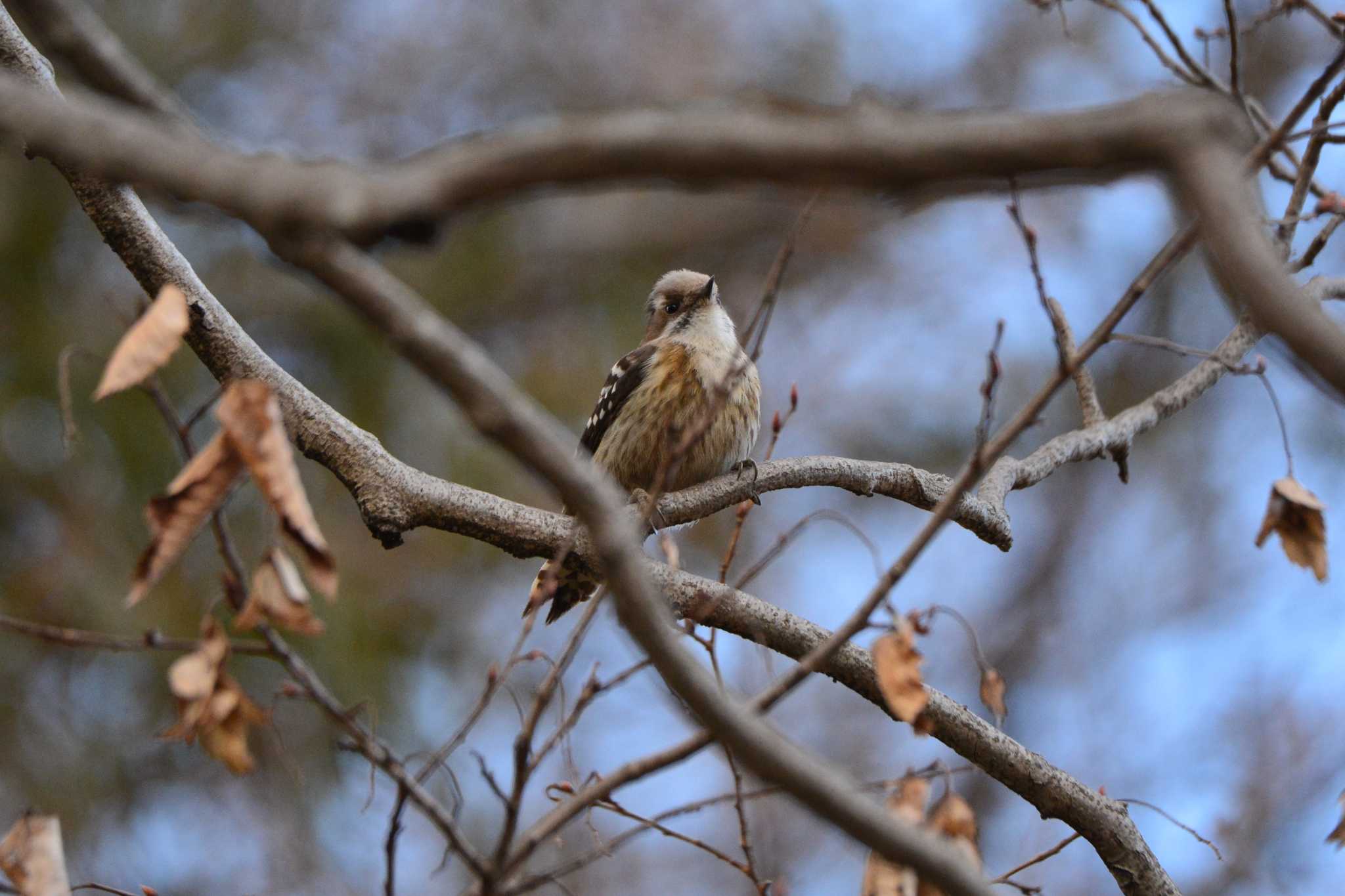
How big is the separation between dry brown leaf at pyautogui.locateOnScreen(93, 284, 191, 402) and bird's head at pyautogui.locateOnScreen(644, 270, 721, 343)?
3.68m

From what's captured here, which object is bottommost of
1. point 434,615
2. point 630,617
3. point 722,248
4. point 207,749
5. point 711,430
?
point 207,749

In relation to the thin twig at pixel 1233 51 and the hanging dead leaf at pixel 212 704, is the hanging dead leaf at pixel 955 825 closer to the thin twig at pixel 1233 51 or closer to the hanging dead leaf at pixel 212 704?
the hanging dead leaf at pixel 212 704

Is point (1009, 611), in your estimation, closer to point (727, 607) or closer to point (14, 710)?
point (14, 710)

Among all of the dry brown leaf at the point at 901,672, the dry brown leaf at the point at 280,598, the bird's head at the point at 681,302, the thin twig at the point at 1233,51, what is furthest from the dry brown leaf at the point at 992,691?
the bird's head at the point at 681,302

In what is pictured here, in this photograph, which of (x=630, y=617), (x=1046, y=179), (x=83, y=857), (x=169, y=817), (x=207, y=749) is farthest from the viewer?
(x=169, y=817)

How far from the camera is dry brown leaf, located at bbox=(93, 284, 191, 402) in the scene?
203 centimetres

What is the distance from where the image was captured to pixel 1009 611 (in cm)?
1240

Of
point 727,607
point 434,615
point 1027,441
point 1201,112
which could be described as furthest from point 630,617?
point 1027,441

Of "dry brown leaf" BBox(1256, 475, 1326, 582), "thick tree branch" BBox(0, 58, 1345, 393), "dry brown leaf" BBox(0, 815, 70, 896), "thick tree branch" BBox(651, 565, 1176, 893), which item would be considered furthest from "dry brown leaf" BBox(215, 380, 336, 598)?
"dry brown leaf" BBox(1256, 475, 1326, 582)

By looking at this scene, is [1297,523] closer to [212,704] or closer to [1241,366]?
[1241,366]

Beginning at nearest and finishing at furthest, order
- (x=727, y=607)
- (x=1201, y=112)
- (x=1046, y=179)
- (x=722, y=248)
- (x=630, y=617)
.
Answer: (x=1201, y=112), (x=1046, y=179), (x=630, y=617), (x=727, y=607), (x=722, y=248)

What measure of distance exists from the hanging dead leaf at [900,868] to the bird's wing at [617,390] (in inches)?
127

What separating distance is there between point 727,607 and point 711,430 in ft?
5.13

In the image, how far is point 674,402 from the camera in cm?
530
